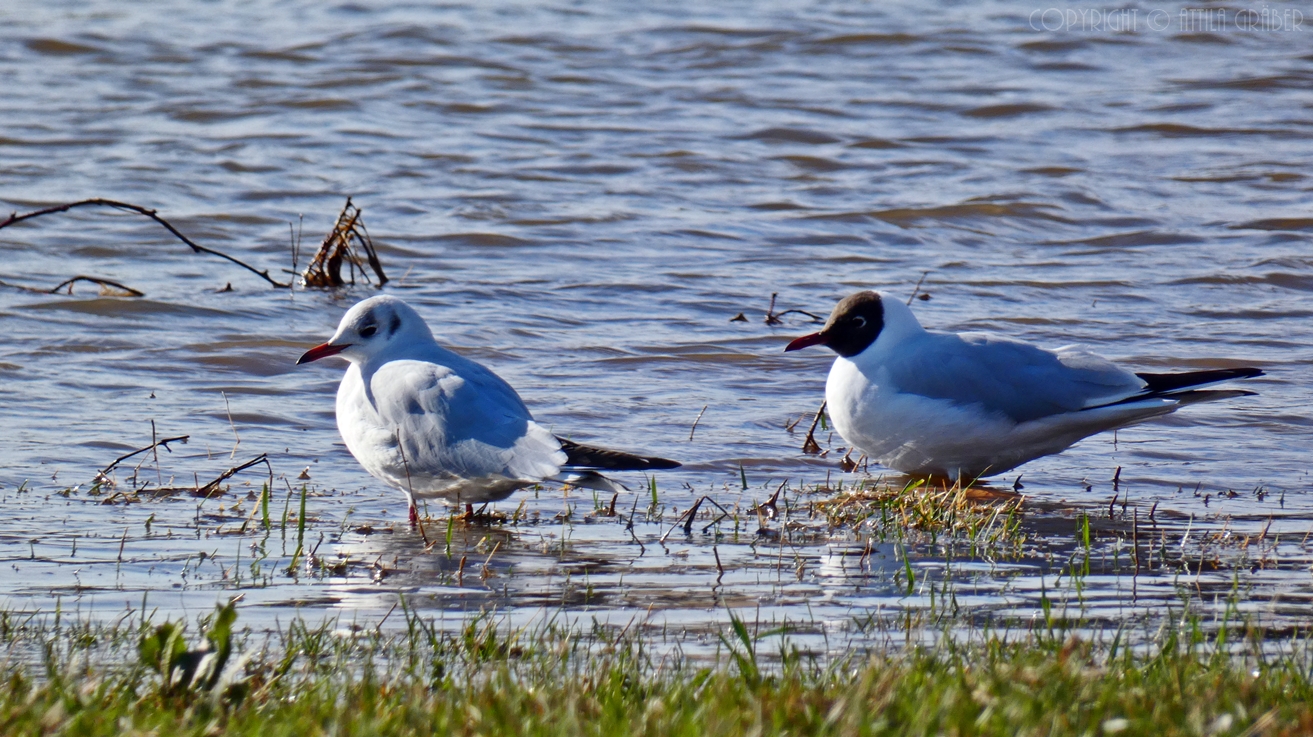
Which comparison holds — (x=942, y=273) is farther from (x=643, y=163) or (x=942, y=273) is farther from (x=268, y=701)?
(x=268, y=701)

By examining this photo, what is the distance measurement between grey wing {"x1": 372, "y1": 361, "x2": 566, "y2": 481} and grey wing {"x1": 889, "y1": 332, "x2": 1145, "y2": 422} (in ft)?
5.51

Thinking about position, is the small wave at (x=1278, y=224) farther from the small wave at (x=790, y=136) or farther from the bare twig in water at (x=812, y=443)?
the bare twig in water at (x=812, y=443)

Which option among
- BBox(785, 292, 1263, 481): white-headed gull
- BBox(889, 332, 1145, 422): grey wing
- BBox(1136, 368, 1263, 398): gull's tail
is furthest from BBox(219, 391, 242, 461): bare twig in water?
BBox(1136, 368, 1263, 398): gull's tail

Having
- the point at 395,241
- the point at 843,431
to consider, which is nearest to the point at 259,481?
the point at 843,431

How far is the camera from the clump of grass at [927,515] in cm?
544

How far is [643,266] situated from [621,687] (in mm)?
8324

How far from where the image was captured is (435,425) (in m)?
5.97

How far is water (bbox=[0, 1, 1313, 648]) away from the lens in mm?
5113

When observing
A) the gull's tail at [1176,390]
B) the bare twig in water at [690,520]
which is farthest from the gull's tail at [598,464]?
the gull's tail at [1176,390]

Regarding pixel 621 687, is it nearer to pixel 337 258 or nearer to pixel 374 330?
pixel 374 330

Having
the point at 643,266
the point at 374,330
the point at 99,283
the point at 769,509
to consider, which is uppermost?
the point at 374,330

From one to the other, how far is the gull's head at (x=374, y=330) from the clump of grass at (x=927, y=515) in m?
1.81

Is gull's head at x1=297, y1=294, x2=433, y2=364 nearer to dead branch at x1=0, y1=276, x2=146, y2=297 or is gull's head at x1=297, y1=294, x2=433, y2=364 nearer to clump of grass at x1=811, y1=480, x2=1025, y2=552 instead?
clump of grass at x1=811, y1=480, x2=1025, y2=552

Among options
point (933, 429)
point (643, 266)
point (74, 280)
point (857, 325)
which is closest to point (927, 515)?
point (933, 429)
